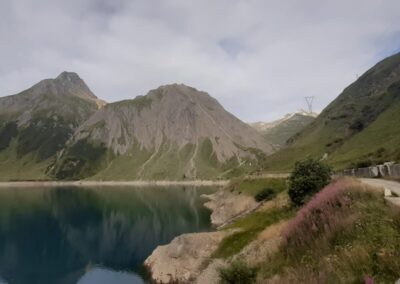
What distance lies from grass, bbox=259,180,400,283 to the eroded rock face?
92.8ft

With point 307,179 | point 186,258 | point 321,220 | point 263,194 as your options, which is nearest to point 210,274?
point 186,258

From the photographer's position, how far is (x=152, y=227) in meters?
113

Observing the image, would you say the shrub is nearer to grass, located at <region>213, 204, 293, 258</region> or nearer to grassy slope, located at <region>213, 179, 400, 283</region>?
grassy slope, located at <region>213, 179, 400, 283</region>

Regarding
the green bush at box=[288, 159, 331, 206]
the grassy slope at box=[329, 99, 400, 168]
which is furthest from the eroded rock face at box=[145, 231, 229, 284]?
the grassy slope at box=[329, 99, 400, 168]

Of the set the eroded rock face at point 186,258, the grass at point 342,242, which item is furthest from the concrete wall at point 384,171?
the eroded rock face at point 186,258

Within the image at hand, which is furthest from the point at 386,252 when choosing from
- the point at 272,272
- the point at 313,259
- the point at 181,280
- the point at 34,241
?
the point at 34,241

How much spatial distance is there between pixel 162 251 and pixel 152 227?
5035cm

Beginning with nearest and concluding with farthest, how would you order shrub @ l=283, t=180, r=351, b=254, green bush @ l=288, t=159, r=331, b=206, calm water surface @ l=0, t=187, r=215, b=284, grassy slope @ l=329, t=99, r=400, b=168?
shrub @ l=283, t=180, r=351, b=254 → green bush @ l=288, t=159, r=331, b=206 → calm water surface @ l=0, t=187, r=215, b=284 → grassy slope @ l=329, t=99, r=400, b=168

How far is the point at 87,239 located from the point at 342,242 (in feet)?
314

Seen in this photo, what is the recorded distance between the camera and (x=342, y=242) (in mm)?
18219

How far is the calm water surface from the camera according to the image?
231ft

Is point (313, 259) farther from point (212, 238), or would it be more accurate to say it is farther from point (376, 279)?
point (212, 238)

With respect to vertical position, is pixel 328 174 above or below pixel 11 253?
above

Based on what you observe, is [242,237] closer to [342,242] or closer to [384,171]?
[384,171]
